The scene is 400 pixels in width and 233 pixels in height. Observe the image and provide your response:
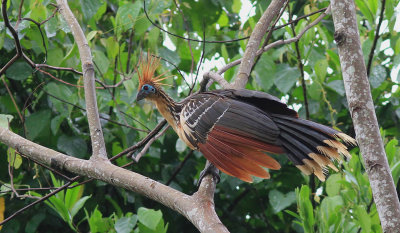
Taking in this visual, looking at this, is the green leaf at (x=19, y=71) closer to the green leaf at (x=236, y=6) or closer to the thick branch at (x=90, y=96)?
the thick branch at (x=90, y=96)

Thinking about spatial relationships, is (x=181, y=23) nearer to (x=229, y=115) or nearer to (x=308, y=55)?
(x=308, y=55)

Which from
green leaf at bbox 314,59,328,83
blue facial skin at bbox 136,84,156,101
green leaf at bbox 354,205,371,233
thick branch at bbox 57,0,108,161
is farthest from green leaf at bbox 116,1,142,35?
green leaf at bbox 354,205,371,233

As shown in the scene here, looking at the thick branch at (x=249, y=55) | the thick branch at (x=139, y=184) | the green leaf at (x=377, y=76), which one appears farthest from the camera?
the green leaf at (x=377, y=76)

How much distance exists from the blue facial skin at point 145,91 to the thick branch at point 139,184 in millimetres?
948

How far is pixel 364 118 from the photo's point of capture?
2.04 metres

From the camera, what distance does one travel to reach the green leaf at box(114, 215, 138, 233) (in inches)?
124

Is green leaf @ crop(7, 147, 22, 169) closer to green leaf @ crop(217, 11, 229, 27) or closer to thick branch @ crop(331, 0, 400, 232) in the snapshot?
thick branch @ crop(331, 0, 400, 232)

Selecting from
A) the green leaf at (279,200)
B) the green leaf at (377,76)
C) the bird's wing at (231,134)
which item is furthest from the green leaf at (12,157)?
the green leaf at (377,76)

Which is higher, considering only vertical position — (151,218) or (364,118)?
(364,118)

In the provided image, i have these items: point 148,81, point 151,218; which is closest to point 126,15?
point 148,81

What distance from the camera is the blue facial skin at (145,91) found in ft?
11.7

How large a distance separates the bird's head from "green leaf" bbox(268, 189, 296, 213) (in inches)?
41.7

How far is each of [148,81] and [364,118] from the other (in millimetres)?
1848

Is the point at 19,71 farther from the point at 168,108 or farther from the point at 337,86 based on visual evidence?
the point at 337,86
